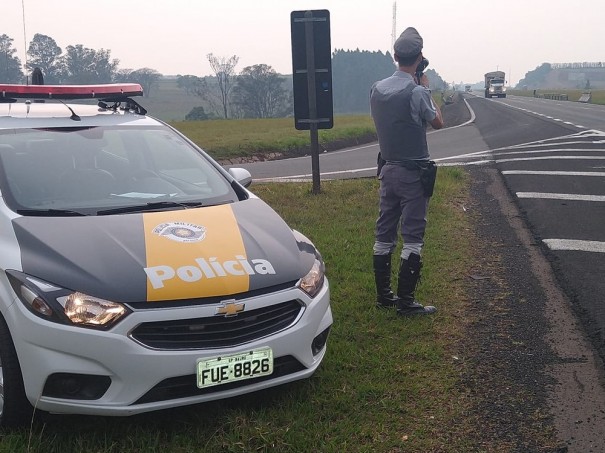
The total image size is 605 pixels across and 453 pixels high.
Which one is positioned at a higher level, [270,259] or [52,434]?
[270,259]

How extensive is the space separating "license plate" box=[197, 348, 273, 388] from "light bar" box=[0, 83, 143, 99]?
8.89 feet

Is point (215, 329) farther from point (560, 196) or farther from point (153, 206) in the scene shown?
point (560, 196)

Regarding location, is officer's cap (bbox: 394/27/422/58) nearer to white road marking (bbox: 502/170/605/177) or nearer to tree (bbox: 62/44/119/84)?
white road marking (bbox: 502/170/605/177)

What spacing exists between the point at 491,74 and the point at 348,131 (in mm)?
64368

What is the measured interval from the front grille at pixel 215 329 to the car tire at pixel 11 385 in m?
0.60

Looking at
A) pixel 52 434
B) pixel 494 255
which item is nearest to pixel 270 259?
pixel 52 434

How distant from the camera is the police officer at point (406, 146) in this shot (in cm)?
461

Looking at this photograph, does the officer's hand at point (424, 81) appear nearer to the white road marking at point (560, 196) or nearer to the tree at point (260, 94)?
the white road marking at point (560, 196)

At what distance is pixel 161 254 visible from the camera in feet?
10.6

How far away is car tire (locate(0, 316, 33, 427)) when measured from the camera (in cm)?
302

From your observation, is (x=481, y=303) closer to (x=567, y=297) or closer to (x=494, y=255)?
(x=567, y=297)

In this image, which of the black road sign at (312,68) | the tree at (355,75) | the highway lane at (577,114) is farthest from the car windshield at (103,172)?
the tree at (355,75)

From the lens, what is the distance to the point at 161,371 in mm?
2949

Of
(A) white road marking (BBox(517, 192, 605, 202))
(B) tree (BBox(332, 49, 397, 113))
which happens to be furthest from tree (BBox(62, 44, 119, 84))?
(B) tree (BBox(332, 49, 397, 113))
